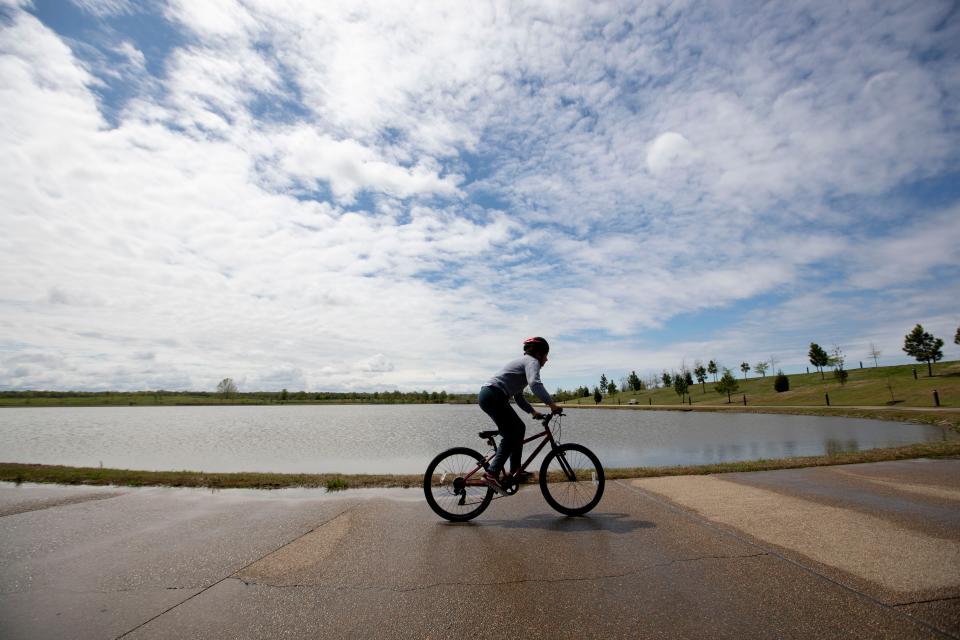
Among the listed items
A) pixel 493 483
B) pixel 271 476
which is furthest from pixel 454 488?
pixel 271 476

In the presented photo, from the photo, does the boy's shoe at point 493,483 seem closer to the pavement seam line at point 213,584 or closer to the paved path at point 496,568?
the paved path at point 496,568

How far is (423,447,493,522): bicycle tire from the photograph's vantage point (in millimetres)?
6383

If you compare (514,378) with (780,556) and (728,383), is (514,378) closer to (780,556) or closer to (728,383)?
(780,556)

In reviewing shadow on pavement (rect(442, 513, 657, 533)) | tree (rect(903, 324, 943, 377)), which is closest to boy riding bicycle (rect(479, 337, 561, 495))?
shadow on pavement (rect(442, 513, 657, 533))

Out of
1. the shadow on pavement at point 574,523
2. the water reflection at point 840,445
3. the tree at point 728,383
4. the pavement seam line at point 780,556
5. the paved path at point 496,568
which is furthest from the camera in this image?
the tree at point 728,383

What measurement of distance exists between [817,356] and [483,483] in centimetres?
10210

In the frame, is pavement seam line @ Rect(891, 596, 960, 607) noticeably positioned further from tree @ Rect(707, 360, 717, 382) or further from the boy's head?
tree @ Rect(707, 360, 717, 382)

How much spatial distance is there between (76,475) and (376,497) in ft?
23.3

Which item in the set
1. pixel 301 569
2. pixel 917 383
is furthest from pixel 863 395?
pixel 301 569

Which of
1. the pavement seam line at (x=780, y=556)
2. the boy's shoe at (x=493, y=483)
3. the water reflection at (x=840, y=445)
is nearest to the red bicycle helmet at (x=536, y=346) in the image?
the boy's shoe at (x=493, y=483)

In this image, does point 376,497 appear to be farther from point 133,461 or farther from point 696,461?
point 133,461

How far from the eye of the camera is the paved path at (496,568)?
3.29 meters

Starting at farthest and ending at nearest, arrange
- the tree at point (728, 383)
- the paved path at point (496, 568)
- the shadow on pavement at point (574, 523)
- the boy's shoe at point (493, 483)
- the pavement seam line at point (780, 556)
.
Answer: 1. the tree at point (728, 383)
2. the boy's shoe at point (493, 483)
3. the shadow on pavement at point (574, 523)
4. the paved path at point (496, 568)
5. the pavement seam line at point (780, 556)

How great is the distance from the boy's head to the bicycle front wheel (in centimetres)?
130
